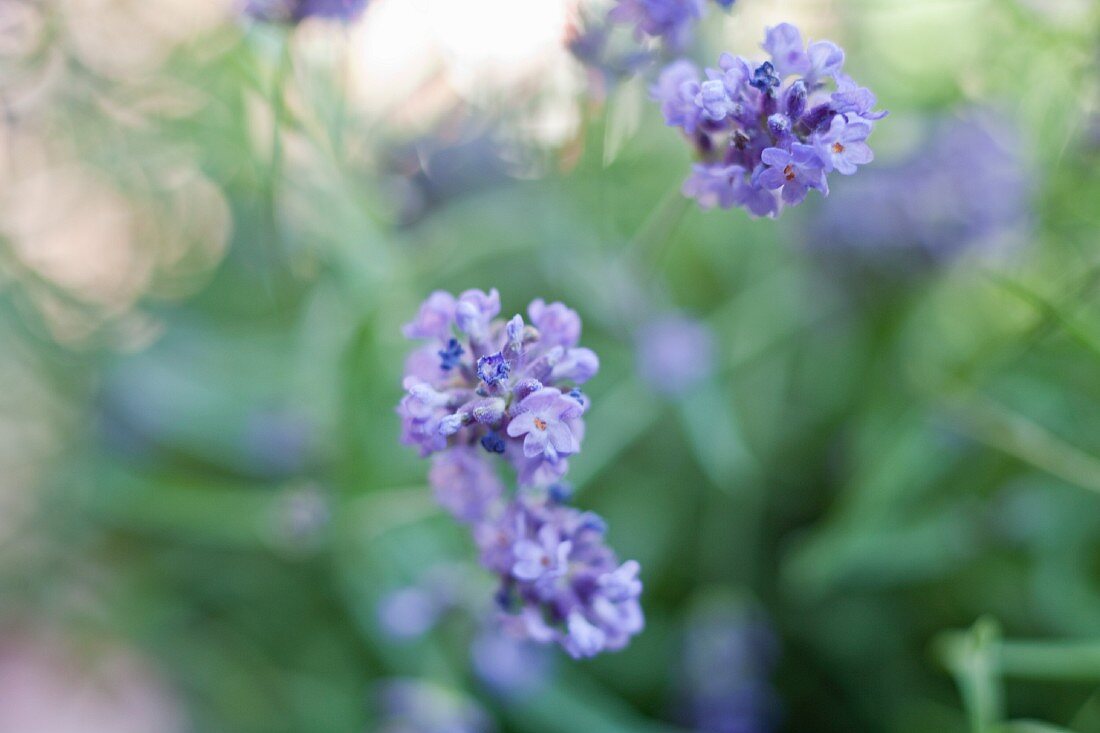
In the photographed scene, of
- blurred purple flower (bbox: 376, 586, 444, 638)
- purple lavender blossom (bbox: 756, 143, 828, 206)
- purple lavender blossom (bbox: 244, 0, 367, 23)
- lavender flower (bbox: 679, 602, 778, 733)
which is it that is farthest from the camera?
lavender flower (bbox: 679, 602, 778, 733)

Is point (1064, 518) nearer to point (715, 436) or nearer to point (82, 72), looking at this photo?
point (715, 436)

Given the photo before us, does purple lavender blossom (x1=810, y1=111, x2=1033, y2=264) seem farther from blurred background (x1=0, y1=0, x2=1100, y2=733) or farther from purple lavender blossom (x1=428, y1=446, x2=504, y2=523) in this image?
purple lavender blossom (x1=428, y1=446, x2=504, y2=523)

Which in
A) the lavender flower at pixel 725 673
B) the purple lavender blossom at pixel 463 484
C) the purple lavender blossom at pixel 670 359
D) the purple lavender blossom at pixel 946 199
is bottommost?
the purple lavender blossom at pixel 463 484

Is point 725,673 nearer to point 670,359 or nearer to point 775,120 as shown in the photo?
point 670,359

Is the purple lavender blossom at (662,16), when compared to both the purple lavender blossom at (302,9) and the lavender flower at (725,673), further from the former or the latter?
the lavender flower at (725,673)

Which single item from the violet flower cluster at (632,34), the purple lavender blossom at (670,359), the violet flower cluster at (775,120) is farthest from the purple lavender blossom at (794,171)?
the purple lavender blossom at (670,359)

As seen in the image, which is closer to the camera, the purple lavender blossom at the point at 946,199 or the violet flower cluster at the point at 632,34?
the violet flower cluster at the point at 632,34

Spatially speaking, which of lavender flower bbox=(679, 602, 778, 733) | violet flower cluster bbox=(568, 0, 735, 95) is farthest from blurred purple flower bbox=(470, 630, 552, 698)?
violet flower cluster bbox=(568, 0, 735, 95)

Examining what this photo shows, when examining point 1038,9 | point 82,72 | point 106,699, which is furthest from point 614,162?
point 106,699
